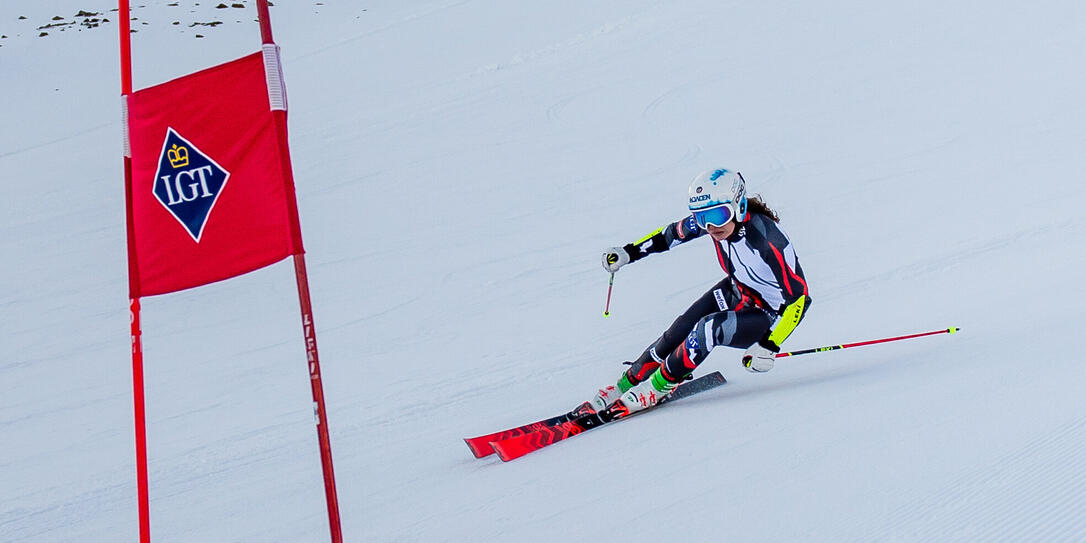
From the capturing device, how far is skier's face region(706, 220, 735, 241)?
14.6 ft

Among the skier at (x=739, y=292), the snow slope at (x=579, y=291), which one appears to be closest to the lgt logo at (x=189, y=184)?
the snow slope at (x=579, y=291)

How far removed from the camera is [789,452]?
3.41 meters

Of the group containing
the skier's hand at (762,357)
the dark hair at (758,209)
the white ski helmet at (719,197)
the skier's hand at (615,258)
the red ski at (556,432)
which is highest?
the white ski helmet at (719,197)

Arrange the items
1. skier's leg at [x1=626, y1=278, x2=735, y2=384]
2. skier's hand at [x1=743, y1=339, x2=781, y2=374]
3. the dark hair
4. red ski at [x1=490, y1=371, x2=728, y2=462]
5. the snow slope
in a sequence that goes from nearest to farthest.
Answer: the snow slope < red ski at [x1=490, y1=371, x2=728, y2=462] < skier's hand at [x1=743, y1=339, x2=781, y2=374] < the dark hair < skier's leg at [x1=626, y1=278, x2=735, y2=384]

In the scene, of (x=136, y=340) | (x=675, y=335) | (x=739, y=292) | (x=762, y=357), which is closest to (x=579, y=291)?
(x=675, y=335)

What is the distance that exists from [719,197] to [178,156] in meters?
2.39

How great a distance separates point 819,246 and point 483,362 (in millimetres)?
3620

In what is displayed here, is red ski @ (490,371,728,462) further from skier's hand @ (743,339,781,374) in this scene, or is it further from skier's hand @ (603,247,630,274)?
skier's hand @ (603,247,630,274)

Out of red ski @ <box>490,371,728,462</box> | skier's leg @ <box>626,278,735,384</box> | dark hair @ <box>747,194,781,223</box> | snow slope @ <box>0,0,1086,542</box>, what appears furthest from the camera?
skier's leg @ <box>626,278,735,384</box>

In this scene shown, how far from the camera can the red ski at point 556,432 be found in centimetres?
430

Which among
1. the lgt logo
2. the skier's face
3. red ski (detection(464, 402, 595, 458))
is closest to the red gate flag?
the lgt logo

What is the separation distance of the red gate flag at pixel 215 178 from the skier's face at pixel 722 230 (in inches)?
86.0

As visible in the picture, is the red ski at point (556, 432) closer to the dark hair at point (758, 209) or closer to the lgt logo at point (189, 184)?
the dark hair at point (758, 209)

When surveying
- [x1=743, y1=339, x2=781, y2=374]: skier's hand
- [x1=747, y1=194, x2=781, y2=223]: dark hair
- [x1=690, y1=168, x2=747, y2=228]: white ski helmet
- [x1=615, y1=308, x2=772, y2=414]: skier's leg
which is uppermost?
[x1=690, y1=168, x2=747, y2=228]: white ski helmet
